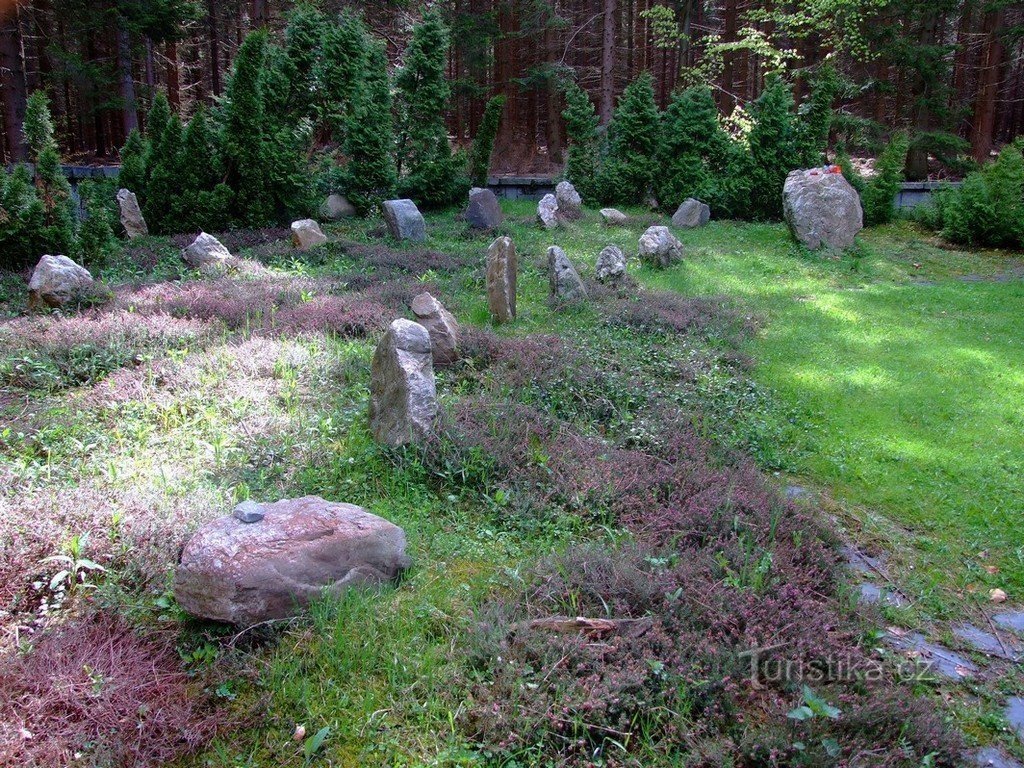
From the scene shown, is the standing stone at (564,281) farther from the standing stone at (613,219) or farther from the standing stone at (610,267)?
the standing stone at (613,219)

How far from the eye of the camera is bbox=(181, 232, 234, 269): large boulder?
35.3ft

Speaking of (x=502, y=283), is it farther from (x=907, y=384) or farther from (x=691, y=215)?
(x=691, y=215)

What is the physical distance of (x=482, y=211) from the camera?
1427cm

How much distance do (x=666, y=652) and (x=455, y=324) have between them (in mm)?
4643

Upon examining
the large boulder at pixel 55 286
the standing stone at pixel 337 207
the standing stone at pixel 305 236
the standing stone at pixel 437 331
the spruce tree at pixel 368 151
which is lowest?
the standing stone at pixel 437 331

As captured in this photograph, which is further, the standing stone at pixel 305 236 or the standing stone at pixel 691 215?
the standing stone at pixel 691 215

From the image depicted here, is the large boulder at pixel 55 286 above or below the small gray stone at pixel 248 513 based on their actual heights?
above

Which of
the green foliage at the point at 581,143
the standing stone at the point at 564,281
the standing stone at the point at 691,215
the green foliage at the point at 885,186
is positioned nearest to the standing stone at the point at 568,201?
the green foliage at the point at 581,143

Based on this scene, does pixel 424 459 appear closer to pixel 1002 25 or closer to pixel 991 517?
pixel 991 517

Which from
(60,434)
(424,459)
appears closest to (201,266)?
(60,434)

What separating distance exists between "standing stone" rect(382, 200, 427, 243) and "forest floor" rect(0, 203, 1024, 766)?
4.46 m

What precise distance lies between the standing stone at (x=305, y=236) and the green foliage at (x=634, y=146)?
7925mm

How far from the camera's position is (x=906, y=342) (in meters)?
8.48

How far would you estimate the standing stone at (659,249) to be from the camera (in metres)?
11.7
